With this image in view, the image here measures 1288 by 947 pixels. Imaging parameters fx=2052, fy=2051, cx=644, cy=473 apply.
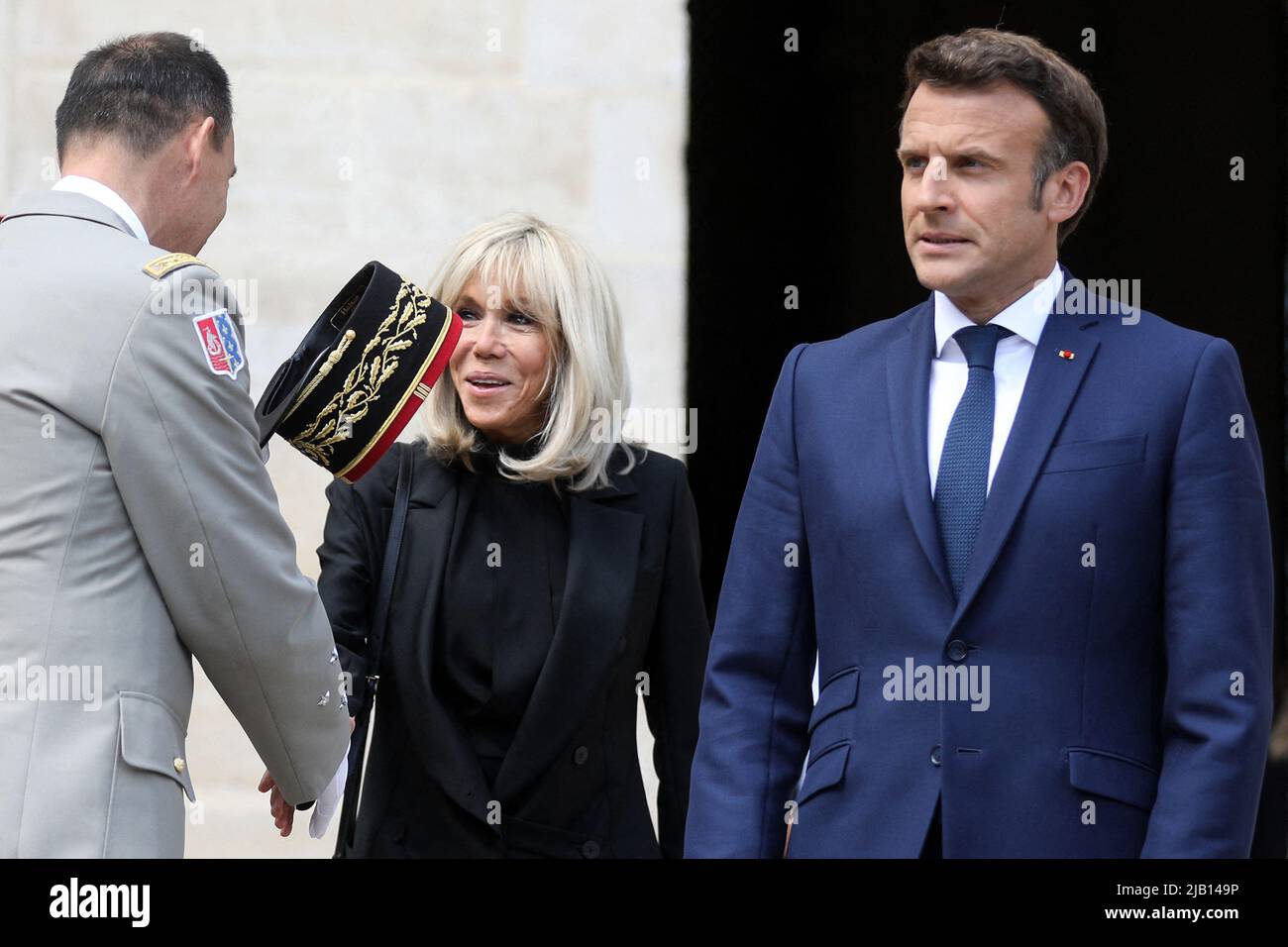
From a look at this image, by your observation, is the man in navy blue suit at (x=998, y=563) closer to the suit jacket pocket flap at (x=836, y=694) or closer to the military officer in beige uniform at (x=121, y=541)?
the suit jacket pocket flap at (x=836, y=694)

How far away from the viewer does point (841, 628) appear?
3.20m

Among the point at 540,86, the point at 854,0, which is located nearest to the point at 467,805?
the point at 540,86

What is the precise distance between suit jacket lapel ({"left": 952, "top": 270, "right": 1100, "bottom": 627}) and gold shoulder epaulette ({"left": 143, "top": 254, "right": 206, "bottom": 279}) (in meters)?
1.28

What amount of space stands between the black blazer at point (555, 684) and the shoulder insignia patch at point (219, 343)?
0.87 m

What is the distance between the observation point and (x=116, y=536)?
10.1 feet

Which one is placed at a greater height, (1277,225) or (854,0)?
(854,0)

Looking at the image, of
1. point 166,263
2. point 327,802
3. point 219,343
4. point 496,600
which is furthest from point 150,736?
point 496,600

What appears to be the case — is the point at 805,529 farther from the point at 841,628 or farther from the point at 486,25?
the point at 486,25

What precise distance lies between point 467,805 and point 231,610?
886 mm

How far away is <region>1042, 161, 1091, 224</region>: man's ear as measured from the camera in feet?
11.0

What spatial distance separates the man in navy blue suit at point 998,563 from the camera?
119 inches

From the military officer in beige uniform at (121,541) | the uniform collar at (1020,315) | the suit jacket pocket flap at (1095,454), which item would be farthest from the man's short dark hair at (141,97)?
the suit jacket pocket flap at (1095,454)

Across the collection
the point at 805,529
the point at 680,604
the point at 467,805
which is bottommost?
the point at 467,805
